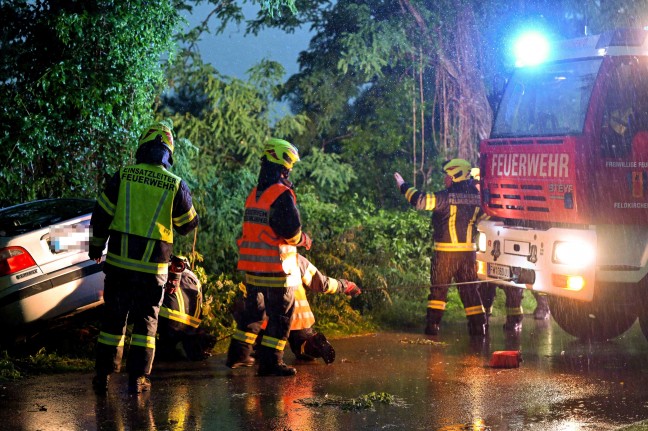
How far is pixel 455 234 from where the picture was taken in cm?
1022

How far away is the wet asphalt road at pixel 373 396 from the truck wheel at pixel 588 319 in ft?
1.34

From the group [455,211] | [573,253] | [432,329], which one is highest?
[455,211]

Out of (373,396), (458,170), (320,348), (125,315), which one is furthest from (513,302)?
(125,315)

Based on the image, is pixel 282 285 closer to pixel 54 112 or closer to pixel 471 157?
pixel 54 112

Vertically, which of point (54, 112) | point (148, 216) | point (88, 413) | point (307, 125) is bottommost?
point (88, 413)

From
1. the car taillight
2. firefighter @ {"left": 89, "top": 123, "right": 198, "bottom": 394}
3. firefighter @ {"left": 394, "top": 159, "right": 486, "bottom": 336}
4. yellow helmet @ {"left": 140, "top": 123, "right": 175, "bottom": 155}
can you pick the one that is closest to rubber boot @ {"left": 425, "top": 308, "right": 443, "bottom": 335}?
firefighter @ {"left": 394, "top": 159, "right": 486, "bottom": 336}

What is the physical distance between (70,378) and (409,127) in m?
11.9

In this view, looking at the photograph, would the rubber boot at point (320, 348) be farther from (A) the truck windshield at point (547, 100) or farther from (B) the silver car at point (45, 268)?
(A) the truck windshield at point (547, 100)

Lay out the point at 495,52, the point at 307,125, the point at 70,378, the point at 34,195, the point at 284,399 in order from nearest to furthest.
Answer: the point at 284,399, the point at 70,378, the point at 34,195, the point at 495,52, the point at 307,125

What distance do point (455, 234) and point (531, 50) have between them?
78.5 inches

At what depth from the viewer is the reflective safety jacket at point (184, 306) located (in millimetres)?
8188

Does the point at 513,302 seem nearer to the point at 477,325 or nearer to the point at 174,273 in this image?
the point at 477,325

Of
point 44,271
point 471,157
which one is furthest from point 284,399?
point 471,157

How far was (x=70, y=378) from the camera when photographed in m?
7.58
